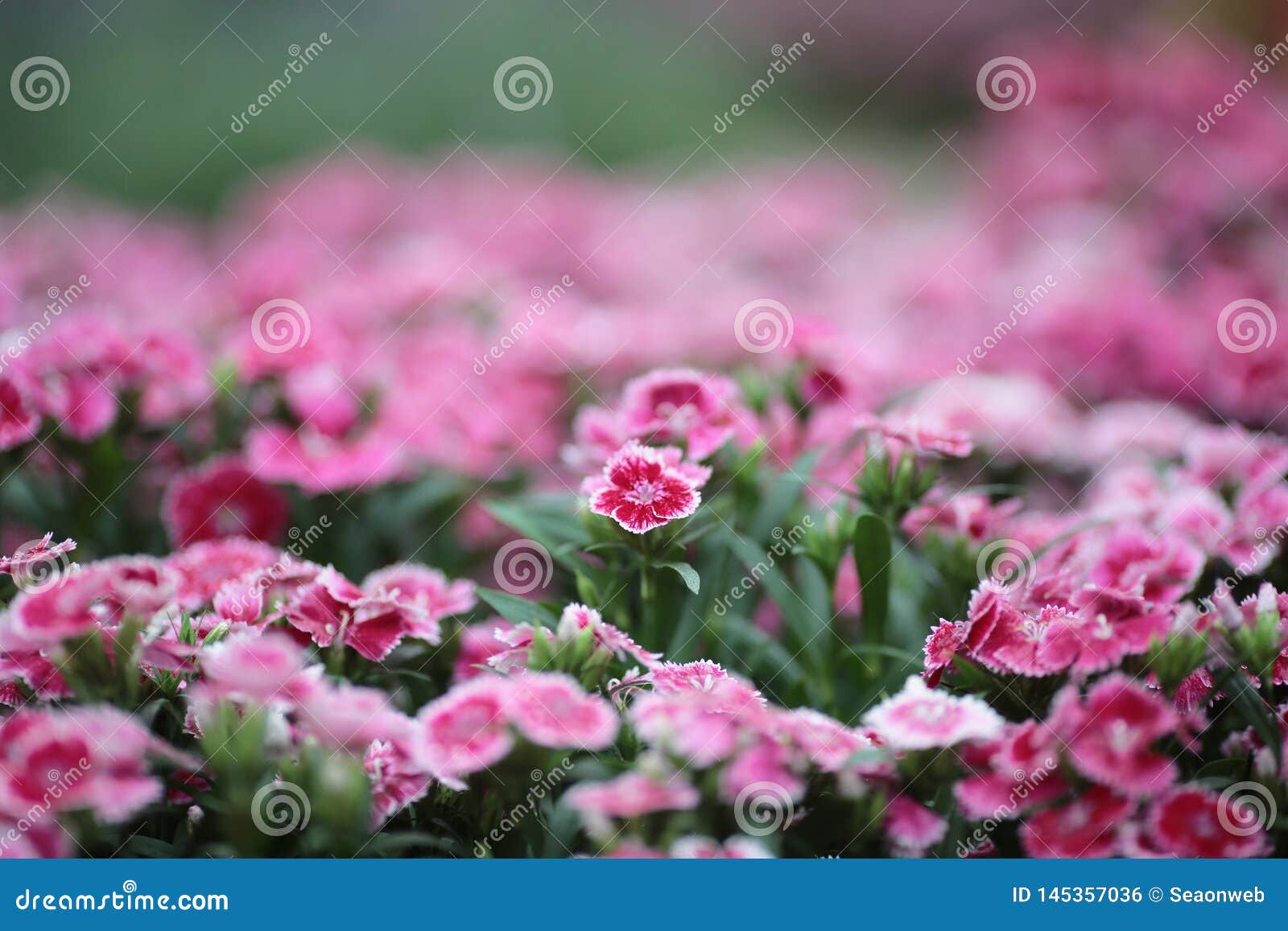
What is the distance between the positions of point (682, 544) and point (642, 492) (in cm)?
10

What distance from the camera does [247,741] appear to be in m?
0.96

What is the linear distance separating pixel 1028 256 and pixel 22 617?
2366 mm

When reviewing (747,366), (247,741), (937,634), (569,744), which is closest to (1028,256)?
(747,366)

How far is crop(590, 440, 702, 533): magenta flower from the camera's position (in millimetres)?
1156

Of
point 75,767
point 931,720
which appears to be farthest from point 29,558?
point 931,720

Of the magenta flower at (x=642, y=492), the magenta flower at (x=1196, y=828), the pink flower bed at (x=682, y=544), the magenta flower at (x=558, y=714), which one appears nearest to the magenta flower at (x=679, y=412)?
the pink flower bed at (x=682, y=544)

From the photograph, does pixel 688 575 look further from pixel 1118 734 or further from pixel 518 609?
pixel 1118 734

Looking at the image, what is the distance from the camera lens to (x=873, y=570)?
4.41ft

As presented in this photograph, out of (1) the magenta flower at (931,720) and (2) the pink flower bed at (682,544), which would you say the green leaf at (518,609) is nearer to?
(2) the pink flower bed at (682,544)

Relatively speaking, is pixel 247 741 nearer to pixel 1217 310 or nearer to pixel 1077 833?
pixel 1077 833

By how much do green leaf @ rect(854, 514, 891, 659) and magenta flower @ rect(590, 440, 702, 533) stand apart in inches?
10.6

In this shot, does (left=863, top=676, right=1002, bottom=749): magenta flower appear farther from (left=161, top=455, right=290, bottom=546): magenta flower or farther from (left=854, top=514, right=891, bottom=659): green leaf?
(left=161, top=455, right=290, bottom=546): magenta flower

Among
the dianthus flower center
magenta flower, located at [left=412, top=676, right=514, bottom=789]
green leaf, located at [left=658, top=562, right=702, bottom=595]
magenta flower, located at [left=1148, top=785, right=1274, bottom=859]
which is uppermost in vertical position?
magenta flower, located at [left=1148, top=785, right=1274, bottom=859]

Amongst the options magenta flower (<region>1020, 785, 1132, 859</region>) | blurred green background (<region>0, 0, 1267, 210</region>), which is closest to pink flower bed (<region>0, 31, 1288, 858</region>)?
magenta flower (<region>1020, 785, 1132, 859</region>)
